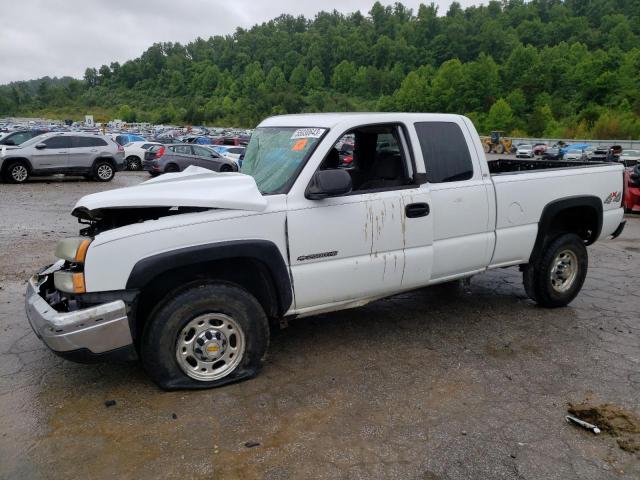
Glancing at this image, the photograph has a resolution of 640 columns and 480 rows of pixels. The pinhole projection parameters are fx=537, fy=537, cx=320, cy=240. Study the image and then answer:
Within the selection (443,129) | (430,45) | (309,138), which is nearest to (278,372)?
(309,138)

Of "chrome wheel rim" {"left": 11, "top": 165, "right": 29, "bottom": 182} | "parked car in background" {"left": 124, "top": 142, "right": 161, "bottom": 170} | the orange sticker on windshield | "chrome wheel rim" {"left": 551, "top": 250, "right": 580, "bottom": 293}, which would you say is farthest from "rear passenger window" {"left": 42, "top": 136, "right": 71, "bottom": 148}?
"chrome wheel rim" {"left": 551, "top": 250, "right": 580, "bottom": 293}

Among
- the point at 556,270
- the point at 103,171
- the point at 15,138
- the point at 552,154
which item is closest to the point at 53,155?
the point at 103,171

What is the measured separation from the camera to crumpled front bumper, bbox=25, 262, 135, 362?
329cm

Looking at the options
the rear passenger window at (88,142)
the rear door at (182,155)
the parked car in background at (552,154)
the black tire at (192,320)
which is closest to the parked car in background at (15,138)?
the rear passenger window at (88,142)

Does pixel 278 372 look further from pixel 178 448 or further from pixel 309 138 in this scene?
pixel 309 138

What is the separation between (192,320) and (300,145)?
60.8 inches

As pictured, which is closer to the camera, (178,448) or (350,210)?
(178,448)

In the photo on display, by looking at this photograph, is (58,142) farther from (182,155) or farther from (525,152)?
(525,152)

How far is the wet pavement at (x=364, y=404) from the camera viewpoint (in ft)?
9.70

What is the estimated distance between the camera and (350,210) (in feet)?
13.1

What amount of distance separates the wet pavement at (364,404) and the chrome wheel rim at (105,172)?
548 inches

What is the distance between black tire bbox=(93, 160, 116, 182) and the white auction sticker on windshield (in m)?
16.0

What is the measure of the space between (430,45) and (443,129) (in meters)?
156

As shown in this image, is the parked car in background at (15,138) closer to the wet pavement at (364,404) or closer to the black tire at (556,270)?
the wet pavement at (364,404)
